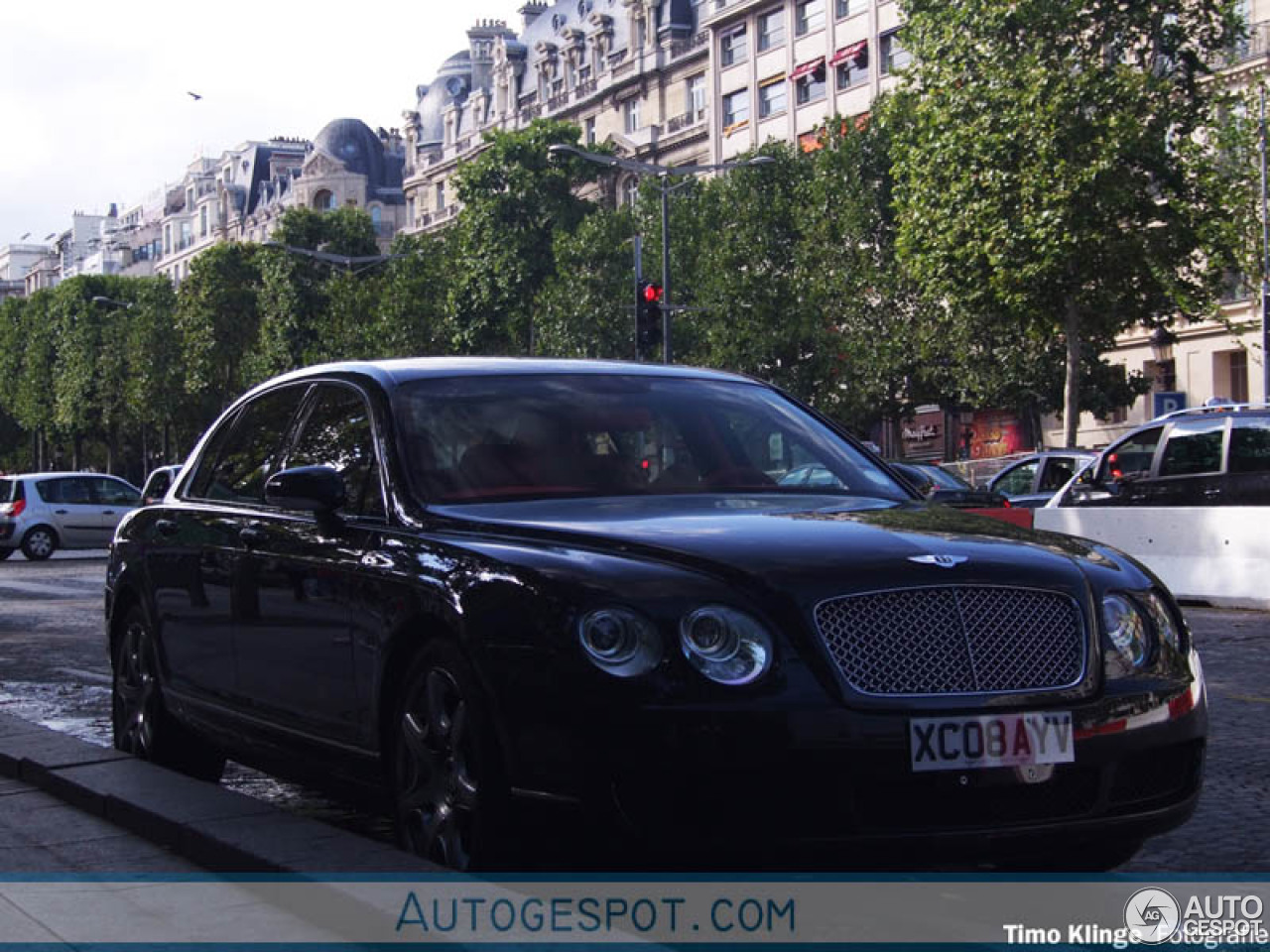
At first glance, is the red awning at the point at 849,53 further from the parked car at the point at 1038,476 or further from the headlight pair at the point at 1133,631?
the headlight pair at the point at 1133,631

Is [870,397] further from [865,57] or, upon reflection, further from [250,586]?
[250,586]

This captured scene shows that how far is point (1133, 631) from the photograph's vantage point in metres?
4.58

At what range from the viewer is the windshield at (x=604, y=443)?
17.6 feet

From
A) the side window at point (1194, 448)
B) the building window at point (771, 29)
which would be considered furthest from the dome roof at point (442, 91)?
the side window at point (1194, 448)

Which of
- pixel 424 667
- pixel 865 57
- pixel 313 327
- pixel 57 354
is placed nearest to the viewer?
pixel 424 667

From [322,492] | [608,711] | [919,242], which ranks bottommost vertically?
[608,711]

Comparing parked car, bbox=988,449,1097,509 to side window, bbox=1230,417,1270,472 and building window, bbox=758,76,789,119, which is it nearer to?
side window, bbox=1230,417,1270,472

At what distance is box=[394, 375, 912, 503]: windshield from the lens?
211 inches

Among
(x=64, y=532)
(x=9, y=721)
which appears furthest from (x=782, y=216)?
(x=9, y=721)

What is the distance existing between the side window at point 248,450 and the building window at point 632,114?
7827 centimetres

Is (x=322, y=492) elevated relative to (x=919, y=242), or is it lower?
lower

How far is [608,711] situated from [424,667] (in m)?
0.85

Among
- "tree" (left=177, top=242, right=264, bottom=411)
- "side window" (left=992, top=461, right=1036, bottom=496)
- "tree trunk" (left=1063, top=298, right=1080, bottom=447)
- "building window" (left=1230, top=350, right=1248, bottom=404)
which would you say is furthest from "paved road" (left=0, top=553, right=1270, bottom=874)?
"tree" (left=177, top=242, right=264, bottom=411)

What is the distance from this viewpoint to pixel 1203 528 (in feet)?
57.6
